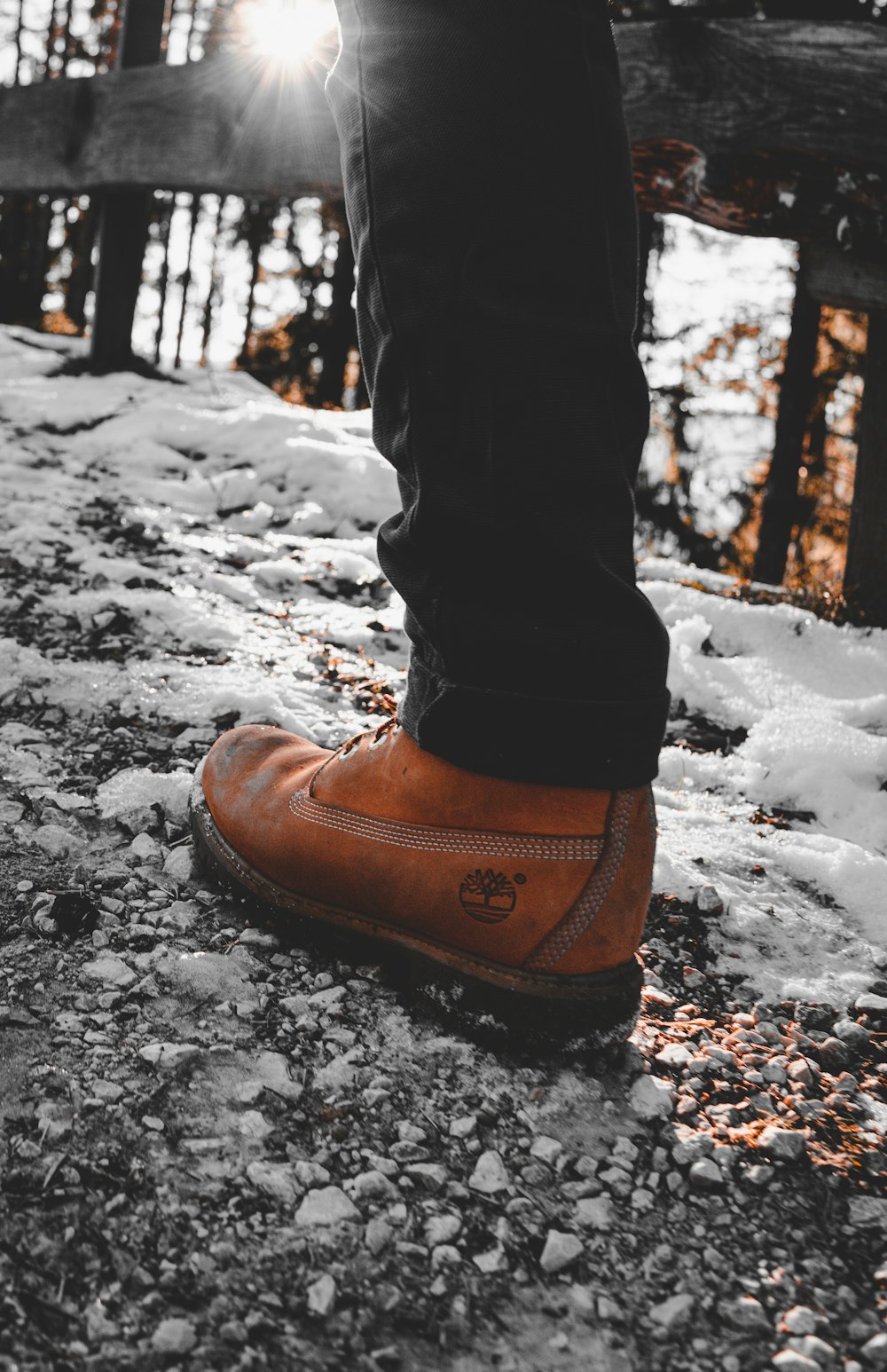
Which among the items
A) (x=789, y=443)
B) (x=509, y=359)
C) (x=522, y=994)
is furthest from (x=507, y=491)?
(x=789, y=443)

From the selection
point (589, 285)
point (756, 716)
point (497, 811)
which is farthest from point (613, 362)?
point (756, 716)

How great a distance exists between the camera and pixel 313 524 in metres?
3.40

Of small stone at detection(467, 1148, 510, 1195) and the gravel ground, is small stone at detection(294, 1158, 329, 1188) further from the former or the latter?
small stone at detection(467, 1148, 510, 1195)

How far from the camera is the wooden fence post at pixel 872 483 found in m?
3.16

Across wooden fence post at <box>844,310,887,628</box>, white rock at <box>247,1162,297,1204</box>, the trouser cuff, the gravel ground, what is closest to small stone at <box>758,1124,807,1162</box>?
the gravel ground

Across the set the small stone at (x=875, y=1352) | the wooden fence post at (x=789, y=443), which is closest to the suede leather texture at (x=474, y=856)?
the small stone at (x=875, y=1352)

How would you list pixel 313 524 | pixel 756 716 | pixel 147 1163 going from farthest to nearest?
pixel 313 524 → pixel 756 716 → pixel 147 1163

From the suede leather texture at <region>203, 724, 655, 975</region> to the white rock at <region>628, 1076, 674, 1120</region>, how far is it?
0.50 ft

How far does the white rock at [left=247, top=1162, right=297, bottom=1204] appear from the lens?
3.13 feet

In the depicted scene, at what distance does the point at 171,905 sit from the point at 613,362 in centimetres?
99

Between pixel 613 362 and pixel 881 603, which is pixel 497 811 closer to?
pixel 613 362

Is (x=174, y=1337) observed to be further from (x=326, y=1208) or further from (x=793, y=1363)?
(x=793, y=1363)

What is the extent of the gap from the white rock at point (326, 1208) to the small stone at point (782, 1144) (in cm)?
48

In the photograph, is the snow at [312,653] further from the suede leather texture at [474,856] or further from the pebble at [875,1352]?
the pebble at [875,1352]
